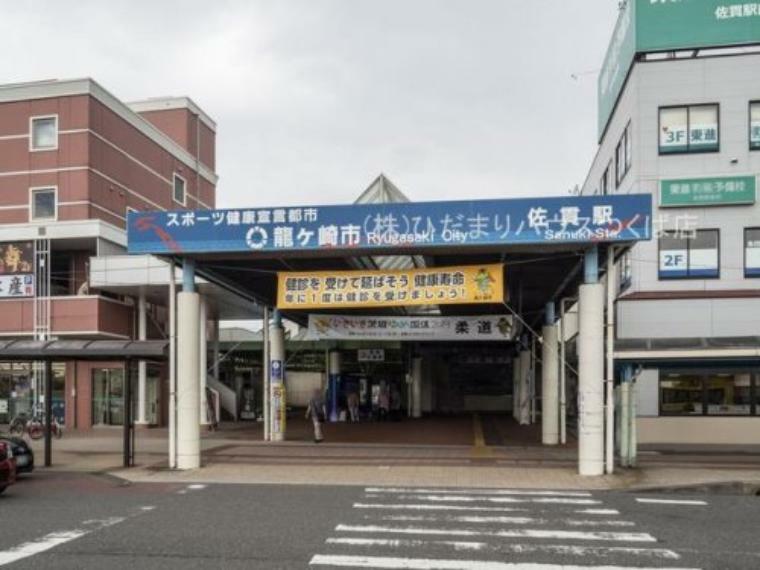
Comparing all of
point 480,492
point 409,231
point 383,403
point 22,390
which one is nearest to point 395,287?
point 409,231

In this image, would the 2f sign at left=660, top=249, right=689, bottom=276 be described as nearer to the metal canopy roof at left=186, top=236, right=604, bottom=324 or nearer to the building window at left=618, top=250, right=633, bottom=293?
the building window at left=618, top=250, right=633, bottom=293

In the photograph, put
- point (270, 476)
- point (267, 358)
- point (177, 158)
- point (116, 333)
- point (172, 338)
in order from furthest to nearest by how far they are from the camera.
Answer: point (177, 158) < point (116, 333) < point (267, 358) < point (172, 338) < point (270, 476)

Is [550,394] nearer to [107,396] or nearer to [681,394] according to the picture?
[681,394]

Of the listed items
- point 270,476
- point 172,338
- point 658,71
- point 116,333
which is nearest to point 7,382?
point 116,333

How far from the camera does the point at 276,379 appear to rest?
23.5 meters

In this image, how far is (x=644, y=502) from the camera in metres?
13.0

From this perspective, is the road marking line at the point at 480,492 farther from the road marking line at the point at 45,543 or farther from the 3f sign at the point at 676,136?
the 3f sign at the point at 676,136

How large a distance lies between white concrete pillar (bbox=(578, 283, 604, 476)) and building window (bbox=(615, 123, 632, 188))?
1147 centimetres

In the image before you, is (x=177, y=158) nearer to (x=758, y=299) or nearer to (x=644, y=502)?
(x=758, y=299)

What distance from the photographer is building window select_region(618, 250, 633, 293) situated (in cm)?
2481

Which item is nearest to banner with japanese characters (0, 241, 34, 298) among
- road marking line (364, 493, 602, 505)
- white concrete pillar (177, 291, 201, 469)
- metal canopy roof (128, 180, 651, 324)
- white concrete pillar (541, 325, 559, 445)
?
metal canopy roof (128, 180, 651, 324)

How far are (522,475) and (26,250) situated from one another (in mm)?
22333

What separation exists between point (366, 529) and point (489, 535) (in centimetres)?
151

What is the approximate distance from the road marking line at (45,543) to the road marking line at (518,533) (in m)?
3.03
